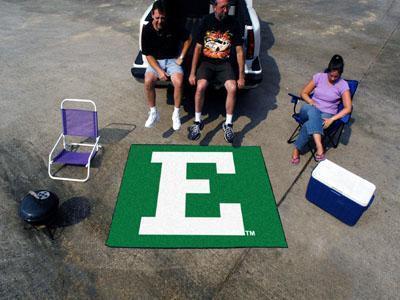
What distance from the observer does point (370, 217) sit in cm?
390

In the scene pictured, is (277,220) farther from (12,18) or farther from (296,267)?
(12,18)

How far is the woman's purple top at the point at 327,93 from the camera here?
4461 millimetres

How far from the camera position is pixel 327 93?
14.7 ft

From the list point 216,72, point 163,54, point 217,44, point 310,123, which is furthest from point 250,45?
point 310,123

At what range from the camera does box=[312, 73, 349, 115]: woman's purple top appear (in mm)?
4461

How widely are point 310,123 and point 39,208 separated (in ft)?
11.7

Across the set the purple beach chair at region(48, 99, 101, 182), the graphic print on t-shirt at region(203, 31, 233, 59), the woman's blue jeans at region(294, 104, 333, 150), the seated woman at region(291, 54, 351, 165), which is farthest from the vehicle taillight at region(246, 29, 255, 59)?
the purple beach chair at region(48, 99, 101, 182)

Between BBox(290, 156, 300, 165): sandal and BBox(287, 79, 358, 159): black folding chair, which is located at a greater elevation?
BBox(287, 79, 358, 159): black folding chair

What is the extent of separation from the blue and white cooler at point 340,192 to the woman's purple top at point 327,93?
989 millimetres

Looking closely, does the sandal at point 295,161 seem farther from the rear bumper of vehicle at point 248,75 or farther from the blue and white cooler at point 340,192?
the rear bumper of vehicle at point 248,75

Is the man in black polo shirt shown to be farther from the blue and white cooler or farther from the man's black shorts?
the blue and white cooler

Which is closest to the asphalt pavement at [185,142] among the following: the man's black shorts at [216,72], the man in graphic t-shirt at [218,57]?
the man in graphic t-shirt at [218,57]

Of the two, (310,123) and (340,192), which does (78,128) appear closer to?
(310,123)

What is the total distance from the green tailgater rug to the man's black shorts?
3.45 feet
